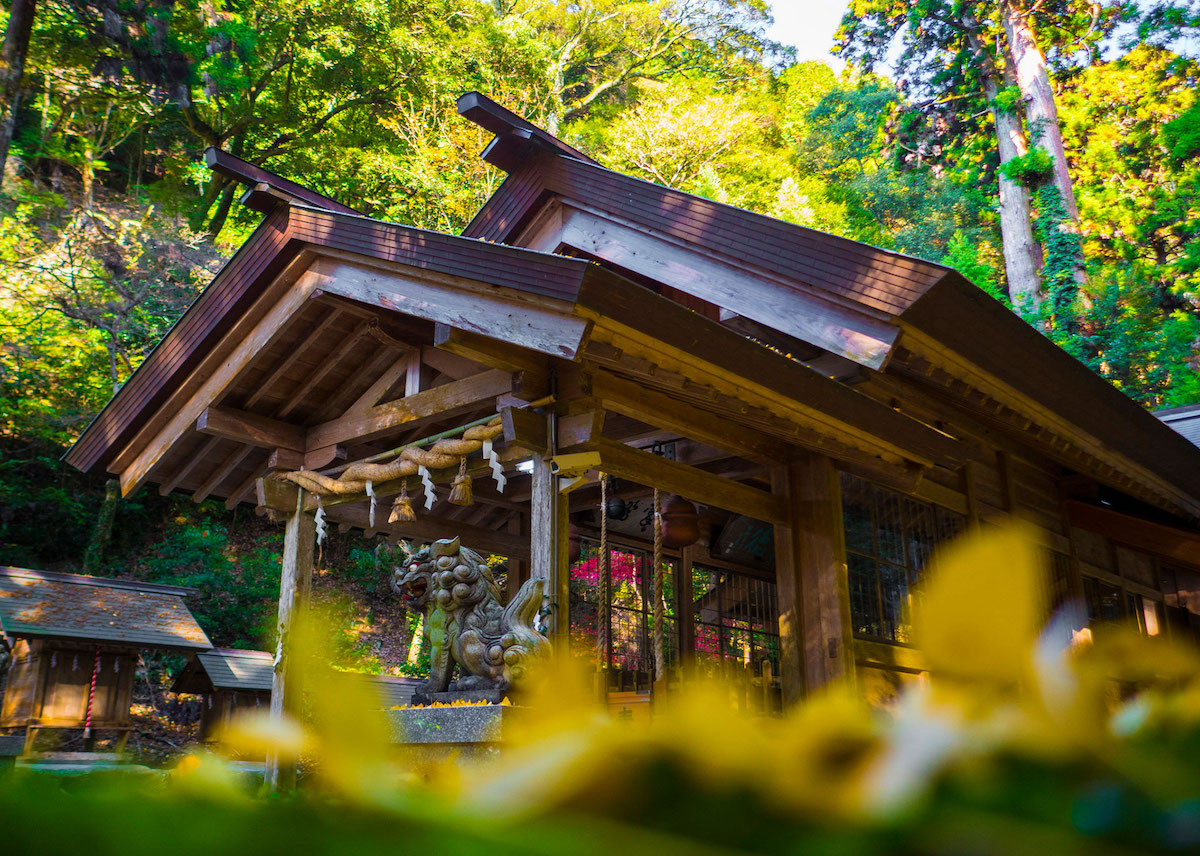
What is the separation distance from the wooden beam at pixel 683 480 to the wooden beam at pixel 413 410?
0.70m

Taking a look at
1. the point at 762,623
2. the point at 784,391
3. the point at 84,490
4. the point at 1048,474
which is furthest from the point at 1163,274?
the point at 84,490

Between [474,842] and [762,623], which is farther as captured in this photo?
[762,623]

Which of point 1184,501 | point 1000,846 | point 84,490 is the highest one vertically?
point 84,490

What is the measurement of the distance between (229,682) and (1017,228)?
Result: 48.3 ft

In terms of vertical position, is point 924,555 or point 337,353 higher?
point 337,353

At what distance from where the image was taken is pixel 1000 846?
25 cm

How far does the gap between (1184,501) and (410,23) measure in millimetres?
18004

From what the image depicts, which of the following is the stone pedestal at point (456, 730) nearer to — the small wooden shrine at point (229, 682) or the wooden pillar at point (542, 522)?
the wooden pillar at point (542, 522)

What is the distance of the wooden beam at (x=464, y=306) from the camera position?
153 inches

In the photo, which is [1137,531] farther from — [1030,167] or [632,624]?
[1030,167]

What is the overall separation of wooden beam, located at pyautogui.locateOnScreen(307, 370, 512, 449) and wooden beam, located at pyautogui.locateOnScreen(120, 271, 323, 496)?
27.6 inches

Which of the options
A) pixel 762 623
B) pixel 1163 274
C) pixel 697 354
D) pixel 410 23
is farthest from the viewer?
pixel 410 23

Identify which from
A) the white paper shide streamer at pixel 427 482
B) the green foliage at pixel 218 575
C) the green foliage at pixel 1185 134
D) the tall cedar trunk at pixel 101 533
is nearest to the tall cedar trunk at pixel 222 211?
the tall cedar trunk at pixel 101 533

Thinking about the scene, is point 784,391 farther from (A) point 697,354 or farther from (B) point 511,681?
(B) point 511,681
